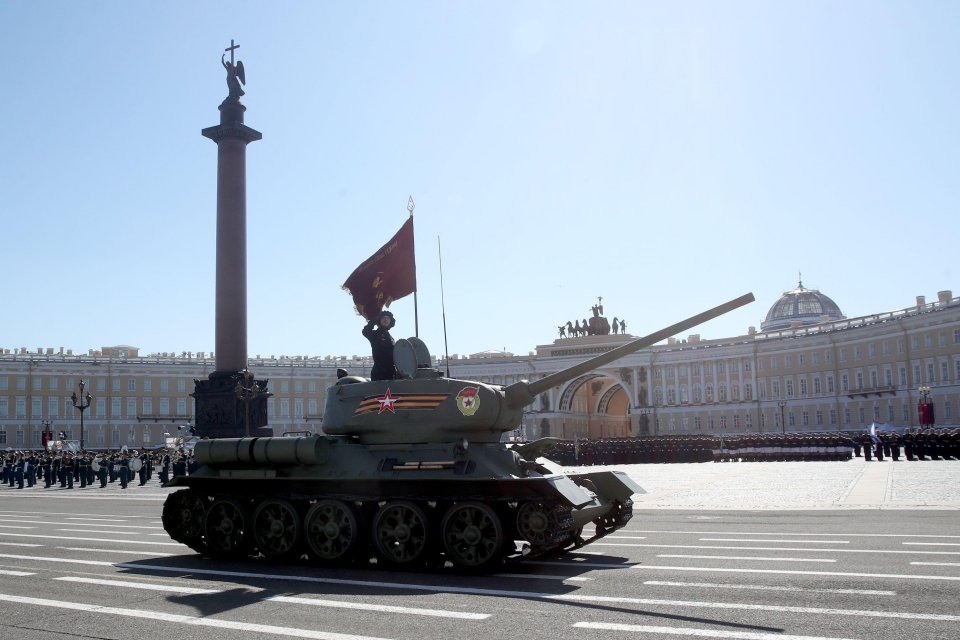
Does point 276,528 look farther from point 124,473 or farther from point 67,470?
point 67,470

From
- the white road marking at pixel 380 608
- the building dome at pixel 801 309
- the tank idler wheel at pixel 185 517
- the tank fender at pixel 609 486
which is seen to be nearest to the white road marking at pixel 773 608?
the white road marking at pixel 380 608

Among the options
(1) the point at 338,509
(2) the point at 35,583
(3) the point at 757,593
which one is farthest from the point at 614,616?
(2) the point at 35,583

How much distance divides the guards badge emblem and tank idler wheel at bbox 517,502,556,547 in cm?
197

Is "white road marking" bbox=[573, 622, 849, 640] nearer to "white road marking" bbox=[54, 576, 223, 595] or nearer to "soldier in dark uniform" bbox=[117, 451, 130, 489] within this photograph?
"white road marking" bbox=[54, 576, 223, 595]

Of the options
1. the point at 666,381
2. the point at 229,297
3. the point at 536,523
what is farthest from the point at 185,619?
the point at 666,381

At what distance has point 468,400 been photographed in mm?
13953

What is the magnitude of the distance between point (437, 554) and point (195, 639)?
4.99m

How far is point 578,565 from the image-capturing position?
515 inches

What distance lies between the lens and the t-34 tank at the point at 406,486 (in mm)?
12594

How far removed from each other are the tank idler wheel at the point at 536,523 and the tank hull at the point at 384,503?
0.01m

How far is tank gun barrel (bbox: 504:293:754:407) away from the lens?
44.0 feet

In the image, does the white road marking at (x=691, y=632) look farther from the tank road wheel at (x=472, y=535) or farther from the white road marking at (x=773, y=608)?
the tank road wheel at (x=472, y=535)

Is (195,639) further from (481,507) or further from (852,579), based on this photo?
(852,579)

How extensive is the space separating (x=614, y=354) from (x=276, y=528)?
5.82 metres
